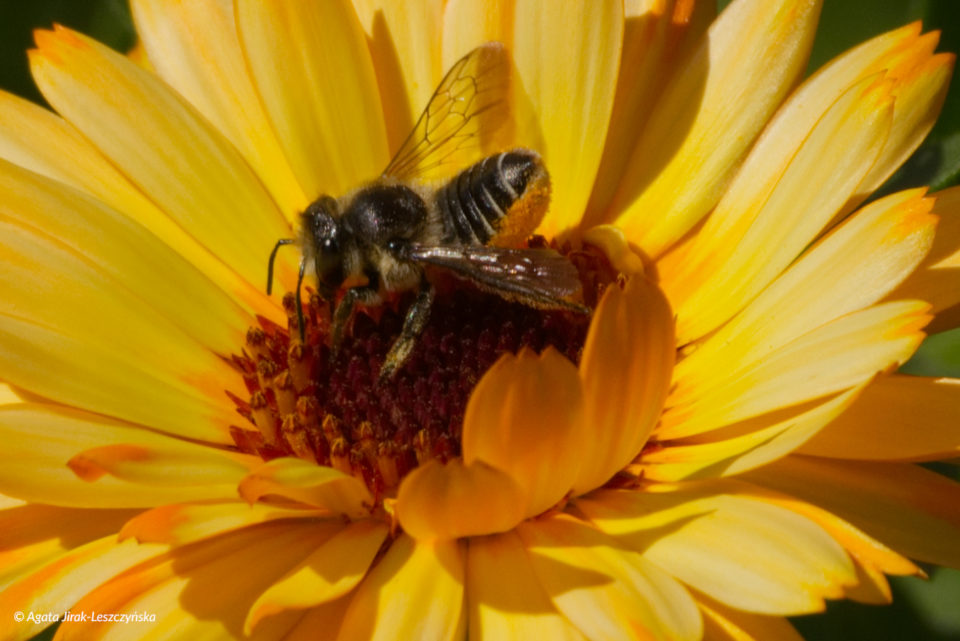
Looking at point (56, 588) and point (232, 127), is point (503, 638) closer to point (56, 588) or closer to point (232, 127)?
point (56, 588)

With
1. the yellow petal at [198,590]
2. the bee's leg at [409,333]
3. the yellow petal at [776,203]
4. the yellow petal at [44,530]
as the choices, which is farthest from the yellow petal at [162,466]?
the yellow petal at [776,203]

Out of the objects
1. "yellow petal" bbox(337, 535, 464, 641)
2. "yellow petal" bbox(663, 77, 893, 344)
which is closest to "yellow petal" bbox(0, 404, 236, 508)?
"yellow petal" bbox(337, 535, 464, 641)

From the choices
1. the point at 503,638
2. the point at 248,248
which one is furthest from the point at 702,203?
the point at 503,638

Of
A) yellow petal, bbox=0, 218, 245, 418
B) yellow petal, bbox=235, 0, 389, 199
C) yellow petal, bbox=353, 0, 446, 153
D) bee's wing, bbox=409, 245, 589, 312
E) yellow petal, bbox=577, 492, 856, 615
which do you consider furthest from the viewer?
yellow petal, bbox=353, 0, 446, 153

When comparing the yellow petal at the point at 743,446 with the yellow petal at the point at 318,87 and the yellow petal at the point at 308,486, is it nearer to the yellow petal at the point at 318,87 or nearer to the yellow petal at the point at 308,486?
the yellow petal at the point at 308,486

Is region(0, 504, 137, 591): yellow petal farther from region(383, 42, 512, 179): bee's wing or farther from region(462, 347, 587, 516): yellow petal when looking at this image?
region(383, 42, 512, 179): bee's wing

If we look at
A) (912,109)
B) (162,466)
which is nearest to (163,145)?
(162,466)
